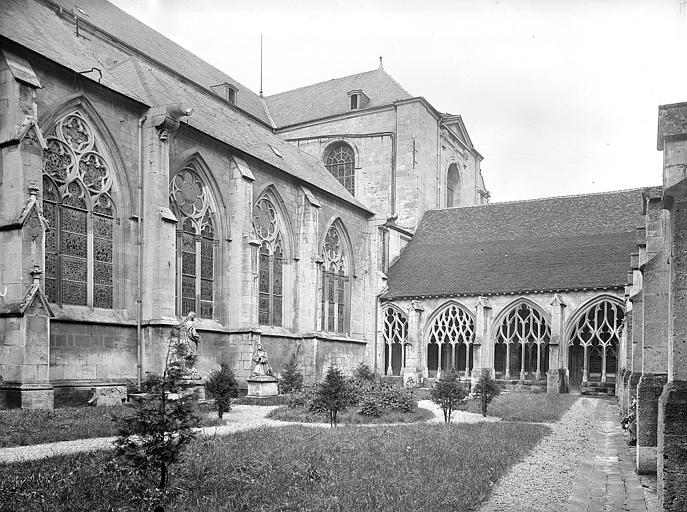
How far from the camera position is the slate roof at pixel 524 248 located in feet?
85.0

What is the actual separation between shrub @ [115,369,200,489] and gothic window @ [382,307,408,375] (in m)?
23.4

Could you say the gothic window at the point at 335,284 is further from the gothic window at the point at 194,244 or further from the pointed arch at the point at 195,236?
the gothic window at the point at 194,244

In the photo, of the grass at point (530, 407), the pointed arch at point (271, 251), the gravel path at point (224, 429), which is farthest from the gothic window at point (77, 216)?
the grass at point (530, 407)

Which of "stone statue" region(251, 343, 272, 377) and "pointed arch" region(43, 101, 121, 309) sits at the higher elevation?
"pointed arch" region(43, 101, 121, 309)

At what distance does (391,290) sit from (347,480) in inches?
879

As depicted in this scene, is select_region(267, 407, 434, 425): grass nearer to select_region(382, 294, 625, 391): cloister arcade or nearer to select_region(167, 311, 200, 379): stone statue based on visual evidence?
select_region(167, 311, 200, 379): stone statue

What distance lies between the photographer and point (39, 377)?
1309 centimetres

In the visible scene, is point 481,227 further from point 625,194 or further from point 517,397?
point 517,397

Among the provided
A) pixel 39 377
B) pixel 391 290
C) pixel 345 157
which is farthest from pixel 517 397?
pixel 345 157

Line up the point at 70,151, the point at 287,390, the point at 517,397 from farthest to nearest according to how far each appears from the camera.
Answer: the point at 517,397 → the point at 287,390 → the point at 70,151

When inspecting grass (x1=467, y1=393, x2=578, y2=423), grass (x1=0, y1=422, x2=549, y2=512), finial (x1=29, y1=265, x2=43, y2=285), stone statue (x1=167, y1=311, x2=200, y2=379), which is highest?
finial (x1=29, y1=265, x2=43, y2=285)

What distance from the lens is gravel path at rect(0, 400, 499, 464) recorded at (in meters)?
8.64

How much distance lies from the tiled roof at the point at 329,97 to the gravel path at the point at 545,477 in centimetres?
2644

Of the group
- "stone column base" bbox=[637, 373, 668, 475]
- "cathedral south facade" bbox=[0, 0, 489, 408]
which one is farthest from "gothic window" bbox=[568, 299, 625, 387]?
"stone column base" bbox=[637, 373, 668, 475]
